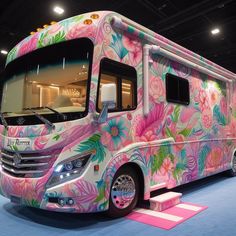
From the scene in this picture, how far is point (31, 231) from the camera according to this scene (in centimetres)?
337

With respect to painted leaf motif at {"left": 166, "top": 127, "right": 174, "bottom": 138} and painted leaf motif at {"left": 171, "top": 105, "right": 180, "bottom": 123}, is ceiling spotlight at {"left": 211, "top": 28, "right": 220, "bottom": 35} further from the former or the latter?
painted leaf motif at {"left": 166, "top": 127, "right": 174, "bottom": 138}

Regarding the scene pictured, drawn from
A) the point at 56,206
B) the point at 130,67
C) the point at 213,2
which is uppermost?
the point at 213,2

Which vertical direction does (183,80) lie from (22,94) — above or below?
above

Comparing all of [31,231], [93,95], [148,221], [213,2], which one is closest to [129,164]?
[148,221]

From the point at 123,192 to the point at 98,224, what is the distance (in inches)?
20.2

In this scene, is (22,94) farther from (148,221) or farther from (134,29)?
(148,221)

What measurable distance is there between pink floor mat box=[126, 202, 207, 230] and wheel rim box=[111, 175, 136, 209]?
0.69 ft

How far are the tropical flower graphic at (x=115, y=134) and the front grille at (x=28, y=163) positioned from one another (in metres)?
0.66

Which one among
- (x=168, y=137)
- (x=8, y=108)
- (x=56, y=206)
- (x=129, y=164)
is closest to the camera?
(x=56, y=206)

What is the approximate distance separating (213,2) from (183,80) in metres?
2.82

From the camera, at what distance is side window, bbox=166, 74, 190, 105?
4.76 metres

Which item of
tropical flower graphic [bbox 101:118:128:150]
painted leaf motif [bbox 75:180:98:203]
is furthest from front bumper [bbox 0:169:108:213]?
tropical flower graphic [bbox 101:118:128:150]

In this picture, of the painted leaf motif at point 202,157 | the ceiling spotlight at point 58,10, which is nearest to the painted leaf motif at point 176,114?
the painted leaf motif at point 202,157

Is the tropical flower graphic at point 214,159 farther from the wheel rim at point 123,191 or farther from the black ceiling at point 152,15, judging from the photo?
the black ceiling at point 152,15
